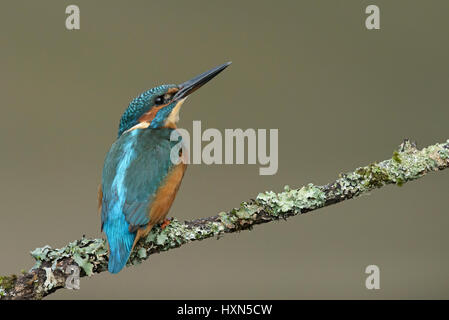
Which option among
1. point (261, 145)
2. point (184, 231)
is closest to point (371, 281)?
point (261, 145)

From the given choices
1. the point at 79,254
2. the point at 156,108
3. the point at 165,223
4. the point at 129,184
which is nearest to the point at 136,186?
the point at 129,184

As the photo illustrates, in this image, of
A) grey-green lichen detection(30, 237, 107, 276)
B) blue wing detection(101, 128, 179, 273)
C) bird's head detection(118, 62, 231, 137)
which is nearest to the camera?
grey-green lichen detection(30, 237, 107, 276)

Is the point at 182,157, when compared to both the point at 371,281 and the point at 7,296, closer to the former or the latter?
the point at 7,296

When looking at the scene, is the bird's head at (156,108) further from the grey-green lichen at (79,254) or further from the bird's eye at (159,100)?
the grey-green lichen at (79,254)

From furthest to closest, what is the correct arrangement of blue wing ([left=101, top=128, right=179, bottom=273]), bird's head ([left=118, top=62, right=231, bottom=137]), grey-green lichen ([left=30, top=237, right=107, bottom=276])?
bird's head ([left=118, top=62, right=231, bottom=137]) → blue wing ([left=101, top=128, right=179, bottom=273]) → grey-green lichen ([left=30, top=237, right=107, bottom=276])

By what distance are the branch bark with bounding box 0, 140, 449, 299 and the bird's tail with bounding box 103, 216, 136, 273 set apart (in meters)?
0.05

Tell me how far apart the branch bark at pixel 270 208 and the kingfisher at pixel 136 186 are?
0.05 meters

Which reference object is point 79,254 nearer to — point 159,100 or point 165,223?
point 165,223

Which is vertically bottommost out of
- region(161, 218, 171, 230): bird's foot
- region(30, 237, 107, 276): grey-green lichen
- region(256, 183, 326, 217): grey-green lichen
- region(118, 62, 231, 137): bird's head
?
region(30, 237, 107, 276): grey-green lichen

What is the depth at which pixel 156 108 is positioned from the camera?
1844 mm

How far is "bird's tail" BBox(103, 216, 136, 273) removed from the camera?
1423 millimetres

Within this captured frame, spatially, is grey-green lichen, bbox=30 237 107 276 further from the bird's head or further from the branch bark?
the bird's head

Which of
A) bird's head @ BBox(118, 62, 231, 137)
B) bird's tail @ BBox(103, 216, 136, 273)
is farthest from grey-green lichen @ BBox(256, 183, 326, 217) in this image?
bird's head @ BBox(118, 62, 231, 137)

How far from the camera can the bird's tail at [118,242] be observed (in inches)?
56.0
